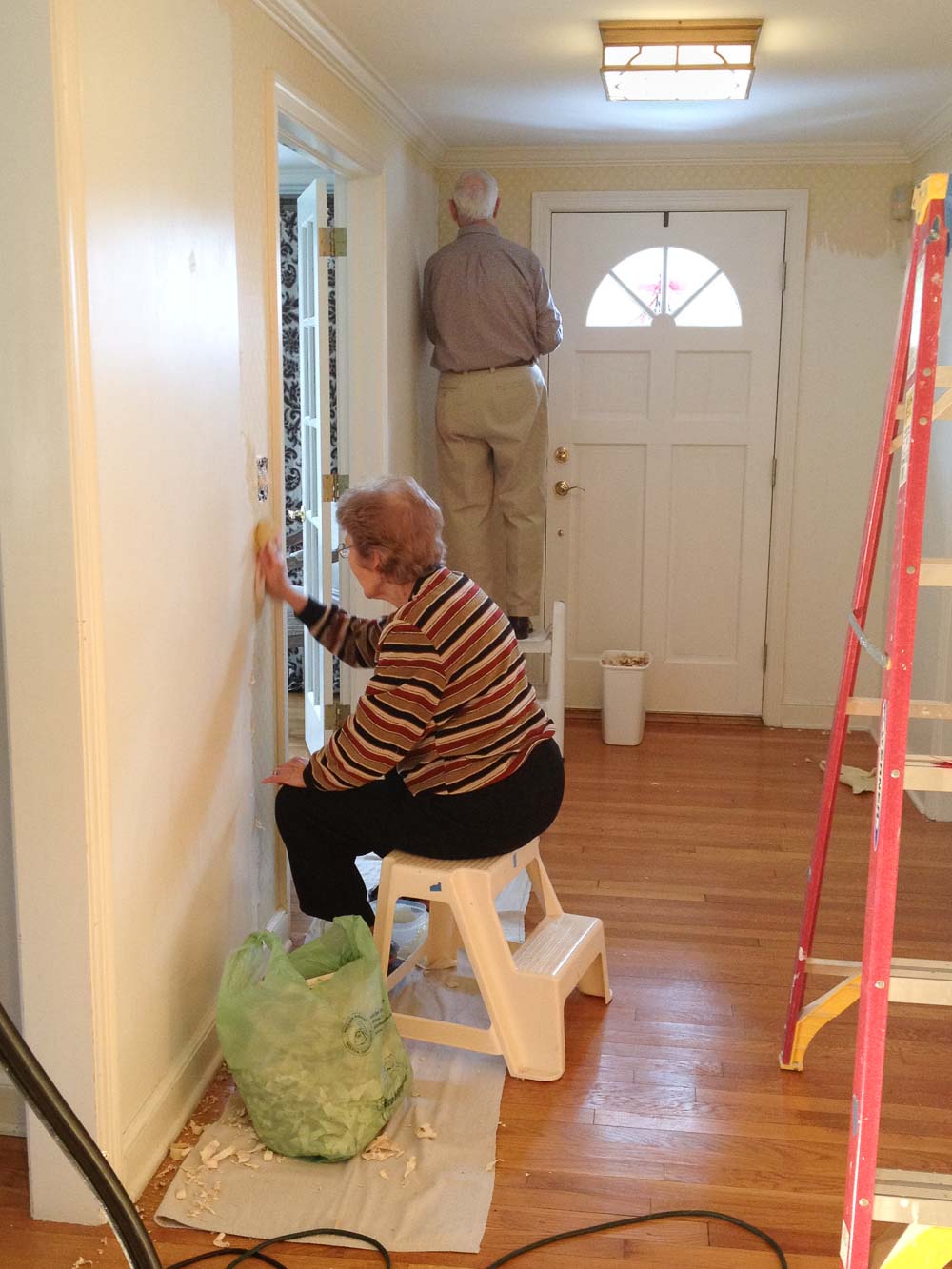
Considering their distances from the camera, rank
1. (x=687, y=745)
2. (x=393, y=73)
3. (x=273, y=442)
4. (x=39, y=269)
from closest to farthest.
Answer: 1. (x=39, y=269)
2. (x=273, y=442)
3. (x=393, y=73)
4. (x=687, y=745)

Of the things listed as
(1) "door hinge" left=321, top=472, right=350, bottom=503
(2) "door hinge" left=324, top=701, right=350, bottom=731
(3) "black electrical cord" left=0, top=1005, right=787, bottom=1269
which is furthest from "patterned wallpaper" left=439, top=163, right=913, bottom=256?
(3) "black electrical cord" left=0, top=1005, right=787, bottom=1269

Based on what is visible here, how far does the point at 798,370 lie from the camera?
5.34 m

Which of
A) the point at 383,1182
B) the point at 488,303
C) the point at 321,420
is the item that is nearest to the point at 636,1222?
the point at 383,1182

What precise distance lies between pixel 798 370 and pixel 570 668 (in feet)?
5.20

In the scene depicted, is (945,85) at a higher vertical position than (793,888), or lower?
higher

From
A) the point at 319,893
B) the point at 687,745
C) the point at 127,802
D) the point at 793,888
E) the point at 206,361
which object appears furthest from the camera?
the point at 687,745

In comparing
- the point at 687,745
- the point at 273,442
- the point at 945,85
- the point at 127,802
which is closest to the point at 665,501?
the point at 687,745

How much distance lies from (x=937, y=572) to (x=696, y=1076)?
1.35 m

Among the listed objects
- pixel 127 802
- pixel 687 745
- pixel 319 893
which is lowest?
pixel 687 745

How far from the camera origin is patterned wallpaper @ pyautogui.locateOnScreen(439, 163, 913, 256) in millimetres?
5164

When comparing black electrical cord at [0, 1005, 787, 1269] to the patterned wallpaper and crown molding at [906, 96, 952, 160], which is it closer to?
crown molding at [906, 96, 952, 160]

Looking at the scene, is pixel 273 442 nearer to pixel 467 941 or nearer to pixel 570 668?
pixel 467 941

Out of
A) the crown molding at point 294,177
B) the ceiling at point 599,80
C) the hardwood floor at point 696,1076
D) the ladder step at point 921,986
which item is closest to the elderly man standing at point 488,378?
the ceiling at point 599,80

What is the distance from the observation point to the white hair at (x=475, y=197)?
181 inches
